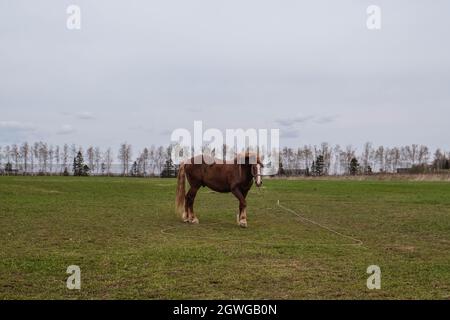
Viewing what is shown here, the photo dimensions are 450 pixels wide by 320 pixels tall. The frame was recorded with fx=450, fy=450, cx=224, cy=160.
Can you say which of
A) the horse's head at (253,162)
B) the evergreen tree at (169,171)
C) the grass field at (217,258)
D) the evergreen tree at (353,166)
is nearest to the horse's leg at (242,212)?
the grass field at (217,258)

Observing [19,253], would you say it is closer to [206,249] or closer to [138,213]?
[206,249]

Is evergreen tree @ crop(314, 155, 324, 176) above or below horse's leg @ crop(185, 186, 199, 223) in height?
above

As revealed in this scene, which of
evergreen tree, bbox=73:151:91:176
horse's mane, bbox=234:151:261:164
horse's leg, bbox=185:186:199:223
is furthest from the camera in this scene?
evergreen tree, bbox=73:151:91:176

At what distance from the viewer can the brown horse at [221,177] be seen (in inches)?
548

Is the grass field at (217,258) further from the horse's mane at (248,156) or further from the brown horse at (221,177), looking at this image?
the horse's mane at (248,156)

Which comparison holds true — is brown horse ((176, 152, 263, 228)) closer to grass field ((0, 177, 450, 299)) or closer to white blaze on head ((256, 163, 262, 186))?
white blaze on head ((256, 163, 262, 186))

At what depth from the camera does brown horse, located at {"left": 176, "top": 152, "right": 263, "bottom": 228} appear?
13914mm

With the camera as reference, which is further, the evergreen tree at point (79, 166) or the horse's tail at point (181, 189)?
the evergreen tree at point (79, 166)

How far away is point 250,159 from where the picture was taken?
13.9 meters

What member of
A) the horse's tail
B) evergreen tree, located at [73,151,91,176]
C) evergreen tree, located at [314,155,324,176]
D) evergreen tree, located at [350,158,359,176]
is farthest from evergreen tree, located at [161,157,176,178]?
the horse's tail

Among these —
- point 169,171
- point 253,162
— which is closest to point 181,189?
point 253,162

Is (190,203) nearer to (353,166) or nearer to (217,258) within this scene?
(217,258)

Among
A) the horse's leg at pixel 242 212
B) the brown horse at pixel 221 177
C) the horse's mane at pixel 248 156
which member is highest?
the horse's mane at pixel 248 156

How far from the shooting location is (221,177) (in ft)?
48.1
